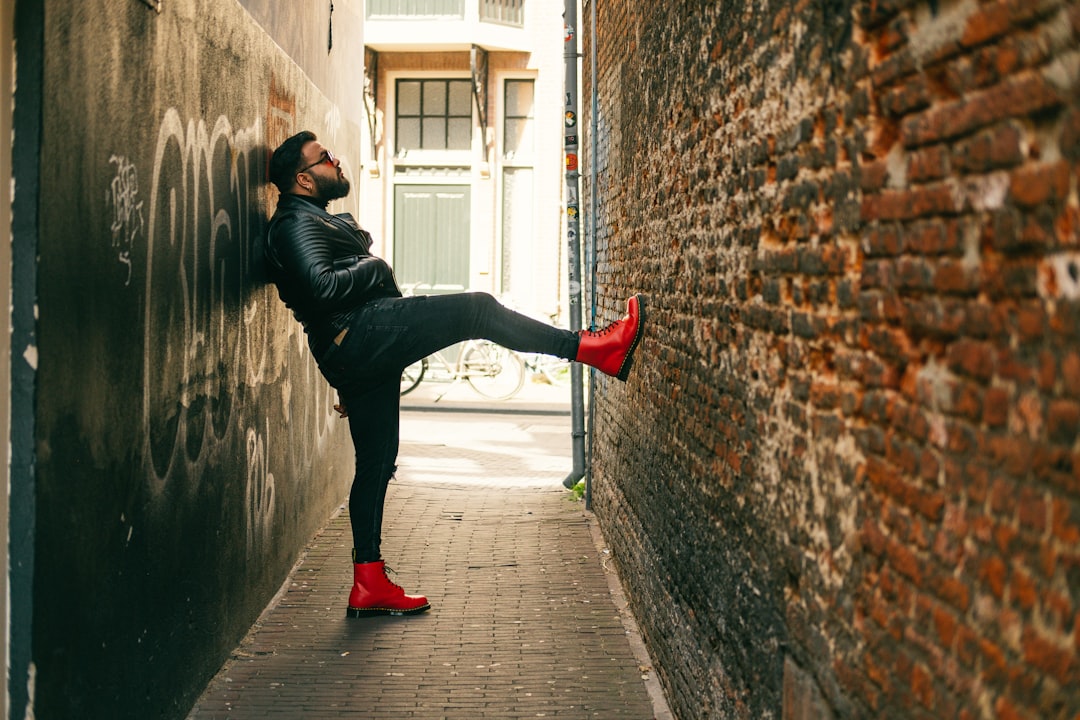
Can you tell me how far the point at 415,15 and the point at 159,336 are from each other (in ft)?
64.2

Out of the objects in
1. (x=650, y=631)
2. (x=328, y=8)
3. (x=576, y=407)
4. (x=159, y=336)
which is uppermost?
(x=328, y=8)

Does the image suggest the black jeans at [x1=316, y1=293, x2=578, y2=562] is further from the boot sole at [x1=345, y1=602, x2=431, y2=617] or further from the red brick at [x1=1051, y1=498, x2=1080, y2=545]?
the red brick at [x1=1051, y1=498, x2=1080, y2=545]

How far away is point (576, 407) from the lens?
901 centimetres

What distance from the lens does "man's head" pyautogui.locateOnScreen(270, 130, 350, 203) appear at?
5.64 metres

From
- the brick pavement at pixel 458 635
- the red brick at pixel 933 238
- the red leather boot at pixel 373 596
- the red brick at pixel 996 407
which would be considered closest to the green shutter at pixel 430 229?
the brick pavement at pixel 458 635

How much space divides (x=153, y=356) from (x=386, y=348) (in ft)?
5.43

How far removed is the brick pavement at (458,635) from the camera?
4578 mm

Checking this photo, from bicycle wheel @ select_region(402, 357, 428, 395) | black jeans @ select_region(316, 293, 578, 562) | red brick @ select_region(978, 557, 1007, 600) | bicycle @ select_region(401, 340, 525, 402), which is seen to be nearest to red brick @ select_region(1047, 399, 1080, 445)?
red brick @ select_region(978, 557, 1007, 600)

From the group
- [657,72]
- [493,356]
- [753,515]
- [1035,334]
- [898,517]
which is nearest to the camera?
[1035,334]

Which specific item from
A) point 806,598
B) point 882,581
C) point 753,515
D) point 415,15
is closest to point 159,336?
point 753,515

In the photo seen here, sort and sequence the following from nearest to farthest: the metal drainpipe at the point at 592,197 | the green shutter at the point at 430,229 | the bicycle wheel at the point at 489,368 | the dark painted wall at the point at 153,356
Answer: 1. the dark painted wall at the point at 153,356
2. the metal drainpipe at the point at 592,197
3. the bicycle wheel at the point at 489,368
4. the green shutter at the point at 430,229

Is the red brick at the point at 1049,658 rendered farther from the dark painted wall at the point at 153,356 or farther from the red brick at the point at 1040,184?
the dark painted wall at the point at 153,356

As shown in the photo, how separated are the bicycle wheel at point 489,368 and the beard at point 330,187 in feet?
39.1

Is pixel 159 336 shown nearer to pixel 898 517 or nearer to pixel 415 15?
pixel 898 517
